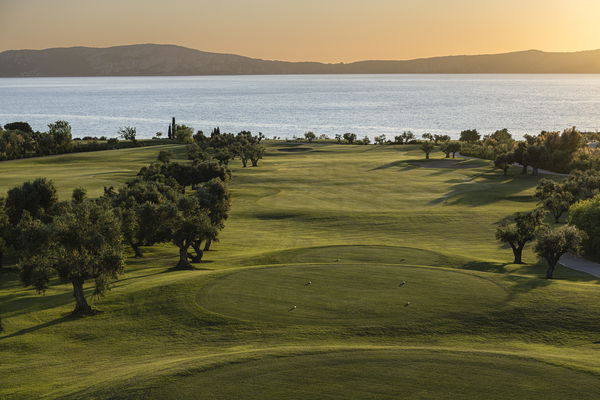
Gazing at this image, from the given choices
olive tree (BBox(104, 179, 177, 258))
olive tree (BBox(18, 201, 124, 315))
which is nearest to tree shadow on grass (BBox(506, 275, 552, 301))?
olive tree (BBox(18, 201, 124, 315))

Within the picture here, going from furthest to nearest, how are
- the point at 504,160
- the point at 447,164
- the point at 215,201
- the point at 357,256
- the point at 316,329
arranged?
the point at 447,164, the point at 504,160, the point at 215,201, the point at 357,256, the point at 316,329

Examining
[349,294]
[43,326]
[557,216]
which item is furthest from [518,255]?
[43,326]

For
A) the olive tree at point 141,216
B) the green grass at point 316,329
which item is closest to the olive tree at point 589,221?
the green grass at point 316,329

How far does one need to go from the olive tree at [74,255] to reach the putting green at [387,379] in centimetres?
1579

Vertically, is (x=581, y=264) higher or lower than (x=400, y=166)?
lower

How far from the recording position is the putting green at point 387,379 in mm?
22078

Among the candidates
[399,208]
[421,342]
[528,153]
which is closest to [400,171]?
[528,153]

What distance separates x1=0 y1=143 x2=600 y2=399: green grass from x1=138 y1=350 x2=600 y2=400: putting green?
3.3 inches

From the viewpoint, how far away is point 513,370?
2423 centimetres

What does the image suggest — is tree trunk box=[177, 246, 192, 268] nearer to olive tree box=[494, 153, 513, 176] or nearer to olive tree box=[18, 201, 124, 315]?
olive tree box=[18, 201, 124, 315]

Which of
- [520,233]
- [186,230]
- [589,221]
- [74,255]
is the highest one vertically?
[74,255]

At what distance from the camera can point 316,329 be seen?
30.5 metres

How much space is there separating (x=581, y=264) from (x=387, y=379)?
1466 inches

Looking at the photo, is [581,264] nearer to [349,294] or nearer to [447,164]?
[349,294]
